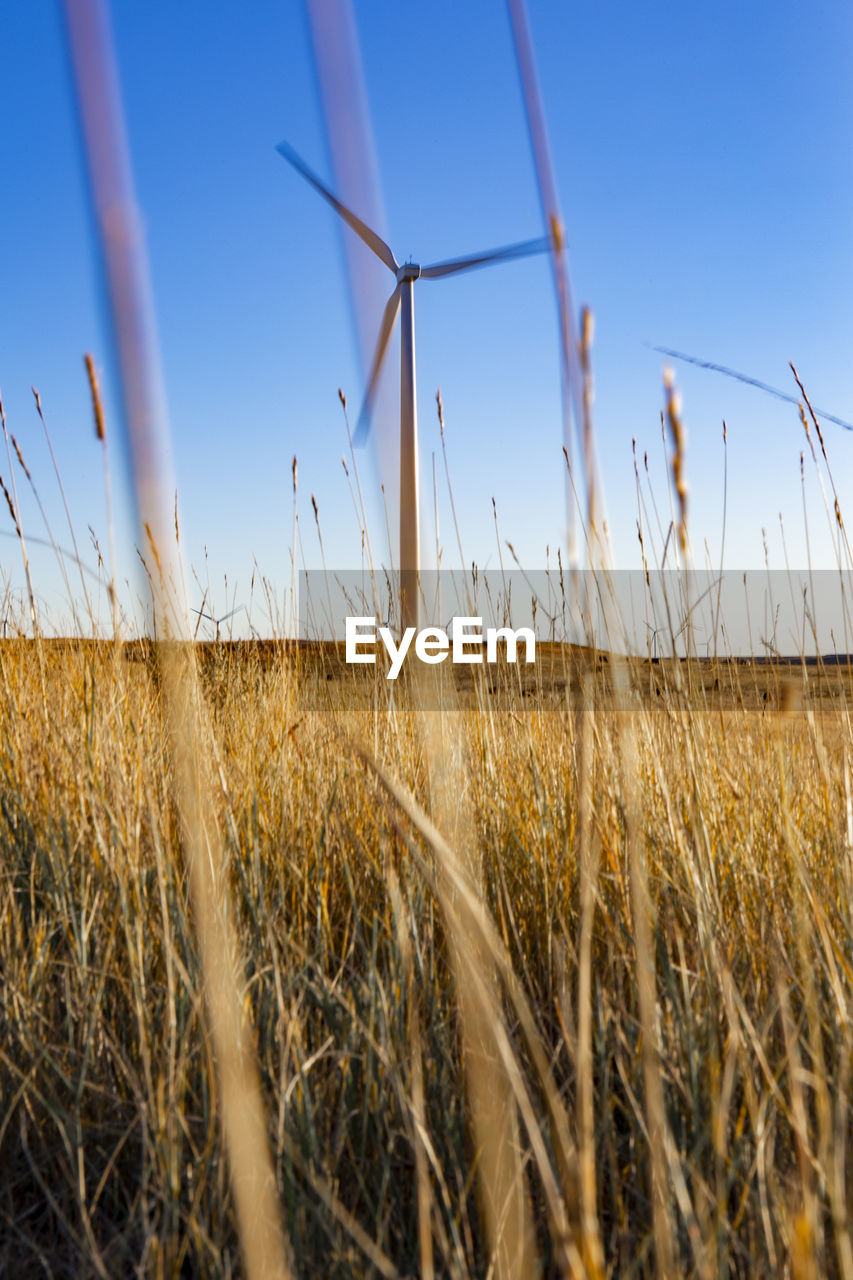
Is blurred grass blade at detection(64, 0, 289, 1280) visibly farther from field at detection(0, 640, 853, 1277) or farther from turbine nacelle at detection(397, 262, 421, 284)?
turbine nacelle at detection(397, 262, 421, 284)

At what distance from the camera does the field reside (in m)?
Result: 1.04

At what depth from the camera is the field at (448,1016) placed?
104cm

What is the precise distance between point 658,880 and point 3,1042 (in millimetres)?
1336

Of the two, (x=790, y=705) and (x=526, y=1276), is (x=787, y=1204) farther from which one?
(x=790, y=705)

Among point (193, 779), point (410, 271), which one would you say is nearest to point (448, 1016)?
point (193, 779)

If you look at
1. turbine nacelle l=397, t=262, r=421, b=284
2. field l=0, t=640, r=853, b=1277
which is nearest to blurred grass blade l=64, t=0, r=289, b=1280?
field l=0, t=640, r=853, b=1277

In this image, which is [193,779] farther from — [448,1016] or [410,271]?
[410,271]

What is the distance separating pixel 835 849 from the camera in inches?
75.3

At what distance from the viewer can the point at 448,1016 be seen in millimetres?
1531

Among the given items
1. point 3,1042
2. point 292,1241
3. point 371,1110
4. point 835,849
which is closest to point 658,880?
point 835,849

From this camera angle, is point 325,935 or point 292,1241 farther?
point 325,935

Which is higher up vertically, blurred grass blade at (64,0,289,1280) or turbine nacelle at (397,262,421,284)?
turbine nacelle at (397,262,421,284)

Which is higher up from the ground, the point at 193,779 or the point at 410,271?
the point at 410,271

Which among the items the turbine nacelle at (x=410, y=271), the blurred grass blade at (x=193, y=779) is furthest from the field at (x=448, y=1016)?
the turbine nacelle at (x=410, y=271)
